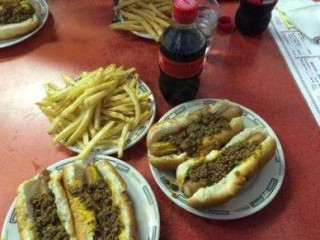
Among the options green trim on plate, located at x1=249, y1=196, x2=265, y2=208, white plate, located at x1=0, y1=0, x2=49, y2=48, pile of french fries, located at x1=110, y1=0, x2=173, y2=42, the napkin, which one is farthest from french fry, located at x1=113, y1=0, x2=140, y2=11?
green trim on plate, located at x1=249, y1=196, x2=265, y2=208

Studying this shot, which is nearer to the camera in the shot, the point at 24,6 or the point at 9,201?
the point at 9,201

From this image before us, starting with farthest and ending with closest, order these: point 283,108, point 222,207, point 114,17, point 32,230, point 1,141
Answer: point 114,17 → point 283,108 → point 1,141 → point 222,207 → point 32,230

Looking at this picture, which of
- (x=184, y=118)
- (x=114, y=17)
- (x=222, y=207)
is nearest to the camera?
(x=222, y=207)

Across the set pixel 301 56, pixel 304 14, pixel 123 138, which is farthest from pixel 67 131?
pixel 304 14

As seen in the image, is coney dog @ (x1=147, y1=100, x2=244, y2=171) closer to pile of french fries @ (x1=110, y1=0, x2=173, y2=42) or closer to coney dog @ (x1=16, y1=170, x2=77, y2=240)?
coney dog @ (x1=16, y1=170, x2=77, y2=240)

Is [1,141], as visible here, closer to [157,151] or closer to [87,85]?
[87,85]

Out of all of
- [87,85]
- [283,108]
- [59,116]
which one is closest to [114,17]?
[87,85]
